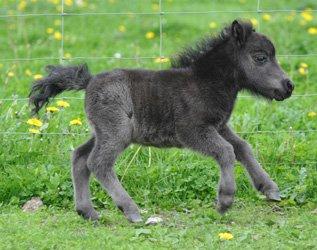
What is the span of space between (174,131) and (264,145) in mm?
1500

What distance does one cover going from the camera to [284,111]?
924cm

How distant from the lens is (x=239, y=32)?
7.25m

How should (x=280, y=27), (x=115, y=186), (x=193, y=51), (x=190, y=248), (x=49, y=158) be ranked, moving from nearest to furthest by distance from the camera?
(x=190, y=248) → (x=115, y=186) → (x=193, y=51) → (x=49, y=158) → (x=280, y=27)

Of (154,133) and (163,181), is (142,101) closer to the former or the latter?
(154,133)

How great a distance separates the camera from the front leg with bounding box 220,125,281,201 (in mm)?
7227

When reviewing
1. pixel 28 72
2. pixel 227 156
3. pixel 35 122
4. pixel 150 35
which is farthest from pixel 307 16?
pixel 227 156

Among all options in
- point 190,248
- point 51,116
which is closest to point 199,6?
point 51,116

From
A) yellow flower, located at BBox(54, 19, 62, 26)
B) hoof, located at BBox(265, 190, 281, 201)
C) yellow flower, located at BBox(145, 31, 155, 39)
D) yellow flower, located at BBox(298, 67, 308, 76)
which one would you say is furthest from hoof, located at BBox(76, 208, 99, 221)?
yellow flower, located at BBox(54, 19, 62, 26)

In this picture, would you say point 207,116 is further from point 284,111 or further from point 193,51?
point 284,111

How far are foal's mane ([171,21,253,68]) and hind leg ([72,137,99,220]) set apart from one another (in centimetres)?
103

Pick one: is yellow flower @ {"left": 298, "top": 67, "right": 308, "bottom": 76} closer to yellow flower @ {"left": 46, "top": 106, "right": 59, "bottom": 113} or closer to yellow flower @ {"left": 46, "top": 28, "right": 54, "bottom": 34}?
yellow flower @ {"left": 46, "top": 106, "right": 59, "bottom": 113}

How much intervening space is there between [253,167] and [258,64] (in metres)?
0.86

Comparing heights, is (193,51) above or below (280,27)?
above

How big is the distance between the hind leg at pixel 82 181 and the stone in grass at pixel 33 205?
0.49 meters
